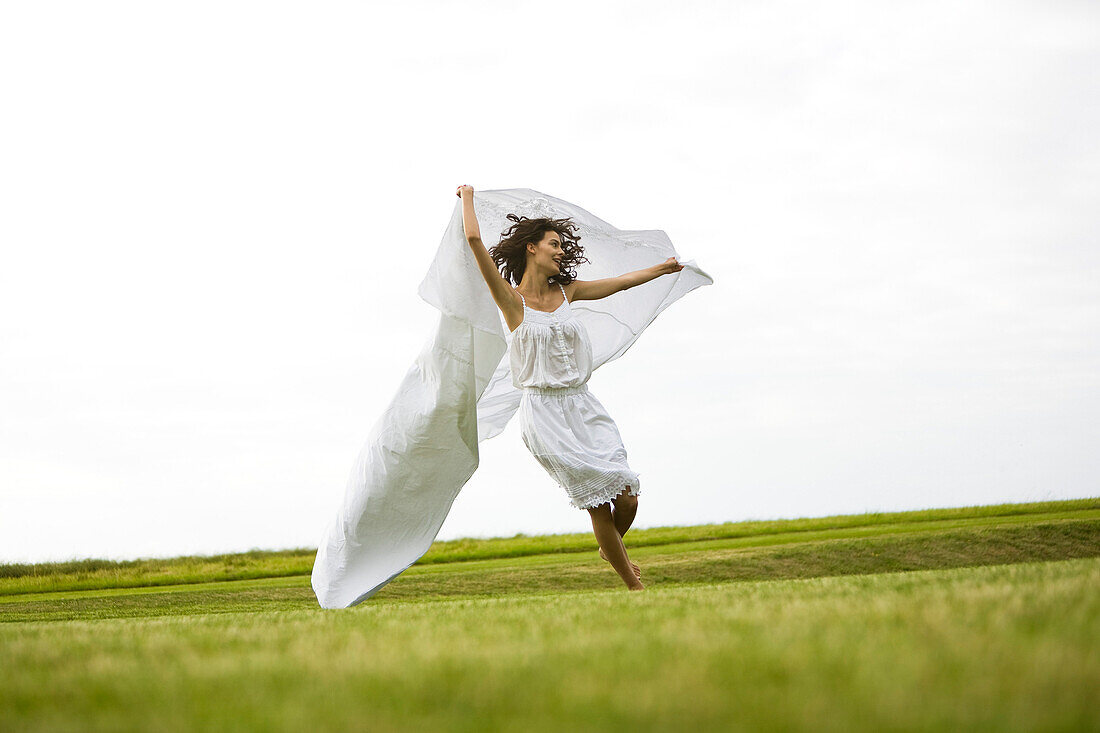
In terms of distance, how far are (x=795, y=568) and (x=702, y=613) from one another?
37.4 feet

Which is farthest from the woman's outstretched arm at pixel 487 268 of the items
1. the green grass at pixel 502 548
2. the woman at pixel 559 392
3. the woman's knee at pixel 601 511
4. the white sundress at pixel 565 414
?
the green grass at pixel 502 548

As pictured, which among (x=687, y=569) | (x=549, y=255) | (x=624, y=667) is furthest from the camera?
(x=687, y=569)

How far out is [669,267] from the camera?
773 cm

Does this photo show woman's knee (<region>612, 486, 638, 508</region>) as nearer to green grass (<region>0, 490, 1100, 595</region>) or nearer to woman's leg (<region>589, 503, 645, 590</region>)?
woman's leg (<region>589, 503, 645, 590</region>)

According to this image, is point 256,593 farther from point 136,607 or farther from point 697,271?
point 697,271

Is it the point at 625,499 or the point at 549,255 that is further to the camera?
the point at 549,255

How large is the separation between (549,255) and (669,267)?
43.1 inches

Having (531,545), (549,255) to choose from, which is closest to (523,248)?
(549,255)

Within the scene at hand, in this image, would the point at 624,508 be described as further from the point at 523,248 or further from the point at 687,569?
the point at 687,569

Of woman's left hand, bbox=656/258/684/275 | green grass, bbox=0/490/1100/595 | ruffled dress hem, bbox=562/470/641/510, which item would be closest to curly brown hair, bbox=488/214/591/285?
woman's left hand, bbox=656/258/684/275

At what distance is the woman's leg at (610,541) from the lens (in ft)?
22.3

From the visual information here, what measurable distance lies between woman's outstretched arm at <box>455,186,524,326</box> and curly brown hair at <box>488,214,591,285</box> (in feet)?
1.28

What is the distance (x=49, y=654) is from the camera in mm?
3195

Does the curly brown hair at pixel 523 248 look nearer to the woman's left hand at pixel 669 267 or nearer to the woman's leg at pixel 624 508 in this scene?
the woman's left hand at pixel 669 267
